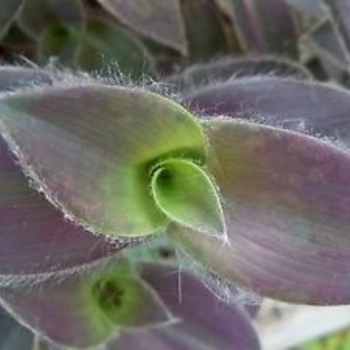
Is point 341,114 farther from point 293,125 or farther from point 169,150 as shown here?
point 169,150

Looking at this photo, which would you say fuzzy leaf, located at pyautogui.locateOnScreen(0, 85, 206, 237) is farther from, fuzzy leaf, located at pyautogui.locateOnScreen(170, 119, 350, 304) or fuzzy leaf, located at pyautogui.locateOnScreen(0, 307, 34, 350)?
fuzzy leaf, located at pyautogui.locateOnScreen(0, 307, 34, 350)

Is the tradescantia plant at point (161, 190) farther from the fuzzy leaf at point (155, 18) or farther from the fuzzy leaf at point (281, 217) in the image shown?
the fuzzy leaf at point (155, 18)

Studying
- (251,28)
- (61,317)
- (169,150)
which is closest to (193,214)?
(169,150)

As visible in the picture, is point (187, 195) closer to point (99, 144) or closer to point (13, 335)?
point (99, 144)

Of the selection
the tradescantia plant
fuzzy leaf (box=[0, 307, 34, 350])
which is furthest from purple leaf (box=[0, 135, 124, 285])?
fuzzy leaf (box=[0, 307, 34, 350])

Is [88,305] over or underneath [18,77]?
underneath

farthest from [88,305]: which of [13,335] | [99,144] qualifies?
[99,144]
